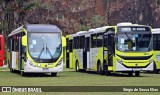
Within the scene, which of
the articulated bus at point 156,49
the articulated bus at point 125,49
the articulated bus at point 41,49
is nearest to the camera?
the articulated bus at point 41,49

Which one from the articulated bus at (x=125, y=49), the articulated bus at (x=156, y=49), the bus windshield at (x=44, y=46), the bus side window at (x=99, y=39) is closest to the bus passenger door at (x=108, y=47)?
the articulated bus at (x=125, y=49)

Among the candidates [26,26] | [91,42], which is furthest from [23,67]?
[91,42]

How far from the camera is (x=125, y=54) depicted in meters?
29.4

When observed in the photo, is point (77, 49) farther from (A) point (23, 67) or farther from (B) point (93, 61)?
(A) point (23, 67)

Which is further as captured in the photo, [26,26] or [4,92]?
[26,26]

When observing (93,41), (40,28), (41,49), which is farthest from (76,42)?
(41,49)

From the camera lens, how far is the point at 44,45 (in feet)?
96.6

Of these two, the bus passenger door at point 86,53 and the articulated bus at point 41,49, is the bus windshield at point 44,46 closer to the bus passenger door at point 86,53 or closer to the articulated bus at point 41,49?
the articulated bus at point 41,49

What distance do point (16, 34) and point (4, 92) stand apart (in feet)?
53.2

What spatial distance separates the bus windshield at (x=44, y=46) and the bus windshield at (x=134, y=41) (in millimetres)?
3601

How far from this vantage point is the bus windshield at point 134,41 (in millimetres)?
29531

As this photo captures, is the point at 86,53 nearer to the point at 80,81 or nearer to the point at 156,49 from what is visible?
the point at 156,49

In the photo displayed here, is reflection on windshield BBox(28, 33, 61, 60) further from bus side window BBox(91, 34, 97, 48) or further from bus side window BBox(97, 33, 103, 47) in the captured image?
bus side window BBox(91, 34, 97, 48)

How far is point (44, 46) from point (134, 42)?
5268 millimetres
